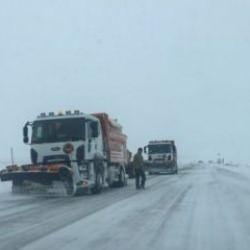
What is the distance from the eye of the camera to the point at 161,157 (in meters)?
55.8

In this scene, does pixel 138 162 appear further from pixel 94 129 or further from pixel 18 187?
pixel 18 187

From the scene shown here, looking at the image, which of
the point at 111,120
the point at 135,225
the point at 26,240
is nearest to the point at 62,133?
the point at 111,120

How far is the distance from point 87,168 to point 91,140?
1.09 metres

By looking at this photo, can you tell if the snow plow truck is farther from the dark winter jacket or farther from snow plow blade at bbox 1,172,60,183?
the dark winter jacket

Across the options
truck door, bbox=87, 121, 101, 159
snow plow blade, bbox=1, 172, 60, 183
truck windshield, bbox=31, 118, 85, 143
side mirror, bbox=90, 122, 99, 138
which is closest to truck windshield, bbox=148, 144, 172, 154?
truck door, bbox=87, 121, 101, 159

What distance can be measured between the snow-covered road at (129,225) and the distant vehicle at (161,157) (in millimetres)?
34846

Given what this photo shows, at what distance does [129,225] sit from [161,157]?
139 ft

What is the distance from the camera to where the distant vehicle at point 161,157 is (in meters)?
55.7

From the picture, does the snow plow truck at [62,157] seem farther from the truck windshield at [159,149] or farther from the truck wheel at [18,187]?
the truck windshield at [159,149]

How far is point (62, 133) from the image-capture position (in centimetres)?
2522

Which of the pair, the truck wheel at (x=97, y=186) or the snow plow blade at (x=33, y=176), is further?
the truck wheel at (x=97, y=186)

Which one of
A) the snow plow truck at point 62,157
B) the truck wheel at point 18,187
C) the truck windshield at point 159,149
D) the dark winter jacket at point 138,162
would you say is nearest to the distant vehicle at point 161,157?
the truck windshield at point 159,149

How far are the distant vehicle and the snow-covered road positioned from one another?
34.8 meters

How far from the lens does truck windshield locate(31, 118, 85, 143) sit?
2511 centimetres
